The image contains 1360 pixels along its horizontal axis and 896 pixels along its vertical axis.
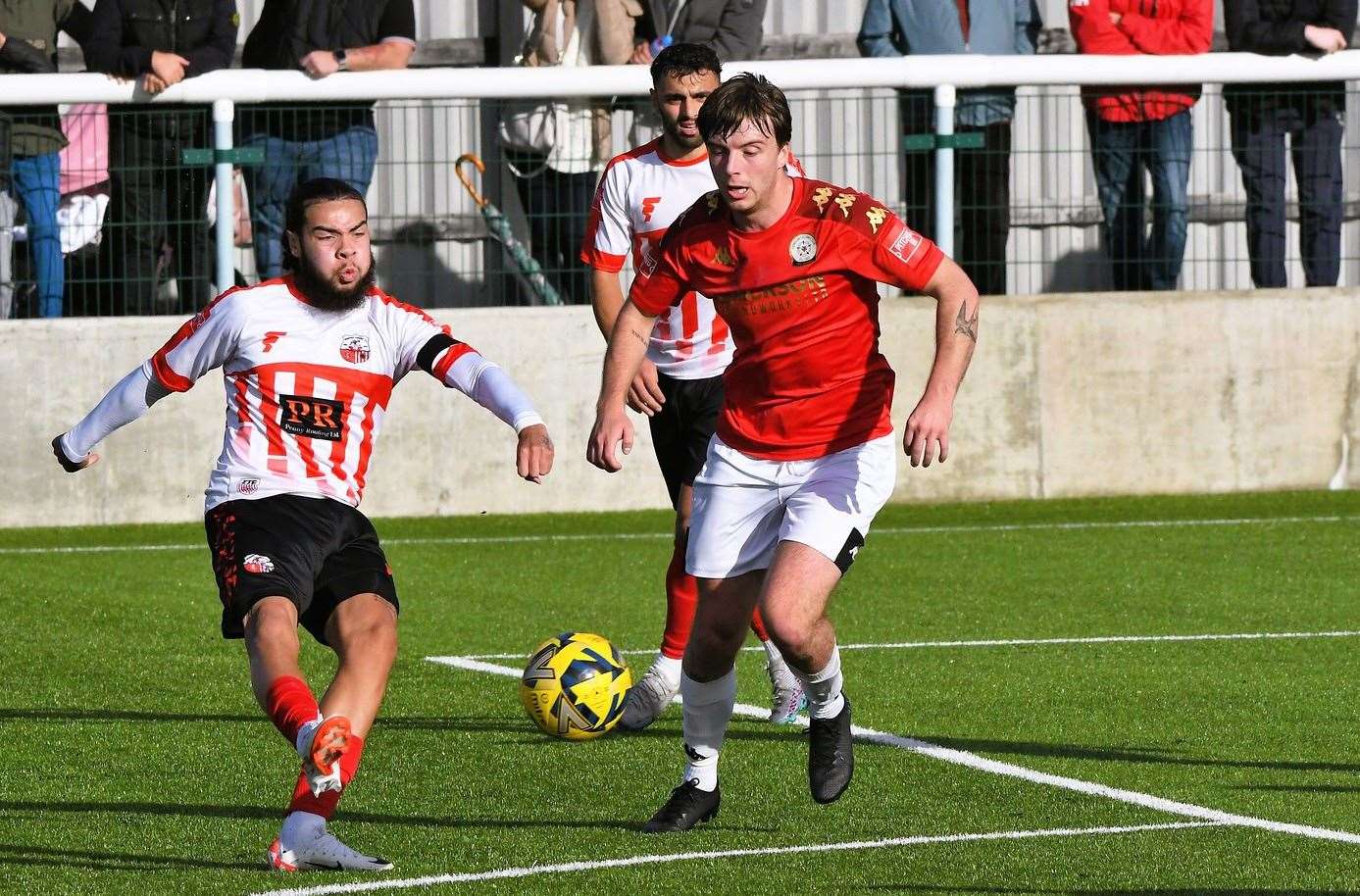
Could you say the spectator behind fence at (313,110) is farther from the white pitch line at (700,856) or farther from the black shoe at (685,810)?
the white pitch line at (700,856)

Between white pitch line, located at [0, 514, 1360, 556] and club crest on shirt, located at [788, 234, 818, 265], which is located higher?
club crest on shirt, located at [788, 234, 818, 265]

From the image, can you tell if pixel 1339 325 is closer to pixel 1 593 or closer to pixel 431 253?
pixel 431 253

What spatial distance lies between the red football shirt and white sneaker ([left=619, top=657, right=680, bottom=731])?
1584 millimetres

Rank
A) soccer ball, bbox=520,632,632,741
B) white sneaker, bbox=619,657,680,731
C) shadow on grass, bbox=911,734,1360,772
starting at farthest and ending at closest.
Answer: white sneaker, bbox=619,657,680,731 < soccer ball, bbox=520,632,632,741 < shadow on grass, bbox=911,734,1360,772

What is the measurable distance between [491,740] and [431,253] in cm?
635

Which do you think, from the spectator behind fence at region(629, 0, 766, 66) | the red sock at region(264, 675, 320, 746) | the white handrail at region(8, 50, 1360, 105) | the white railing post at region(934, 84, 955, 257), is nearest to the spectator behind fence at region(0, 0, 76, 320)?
the white handrail at region(8, 50, 1360, 105)

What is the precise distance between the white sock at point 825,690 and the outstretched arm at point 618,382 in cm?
78

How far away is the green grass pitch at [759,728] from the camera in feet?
19.5


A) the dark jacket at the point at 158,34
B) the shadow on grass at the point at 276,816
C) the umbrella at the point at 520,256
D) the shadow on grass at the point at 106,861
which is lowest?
the shadow on grass at the point at 106,861

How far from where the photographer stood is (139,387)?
21.5 feet

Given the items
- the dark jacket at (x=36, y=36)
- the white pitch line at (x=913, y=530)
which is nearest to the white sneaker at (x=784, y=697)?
the white pitch line at (x=913, y=530)

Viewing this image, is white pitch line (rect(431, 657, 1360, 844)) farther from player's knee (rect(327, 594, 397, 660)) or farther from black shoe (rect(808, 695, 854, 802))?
player's knee (rect(327, 594, 397, 660))

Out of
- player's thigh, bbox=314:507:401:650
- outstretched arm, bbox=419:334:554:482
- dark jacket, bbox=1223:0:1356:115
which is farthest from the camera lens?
dark jacket, bbox=1223:0:1356:115

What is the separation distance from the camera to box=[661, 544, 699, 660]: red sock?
821 cm
